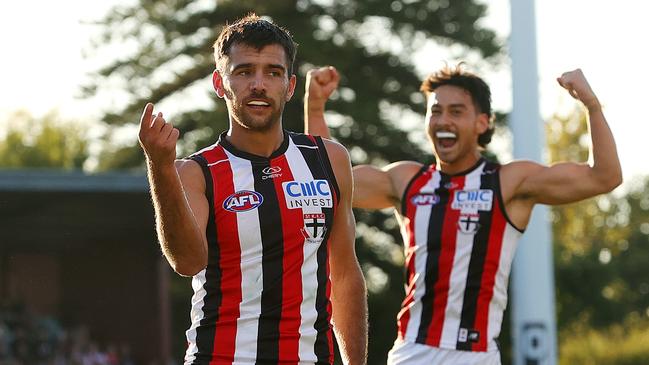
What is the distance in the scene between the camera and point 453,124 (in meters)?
7.59

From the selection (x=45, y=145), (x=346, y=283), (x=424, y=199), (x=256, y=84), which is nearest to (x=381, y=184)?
(x=424, y=199)

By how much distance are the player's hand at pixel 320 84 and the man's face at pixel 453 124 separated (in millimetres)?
762

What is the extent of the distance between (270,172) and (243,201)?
19 cm

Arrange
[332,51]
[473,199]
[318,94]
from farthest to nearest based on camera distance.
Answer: [332,51] → [473,199] → [318,94]

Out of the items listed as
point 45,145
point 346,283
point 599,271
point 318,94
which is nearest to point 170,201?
point 346,283

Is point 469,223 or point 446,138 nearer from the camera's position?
point 469,223

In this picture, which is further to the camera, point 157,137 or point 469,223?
point 469,223

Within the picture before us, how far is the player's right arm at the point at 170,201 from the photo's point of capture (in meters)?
4.34

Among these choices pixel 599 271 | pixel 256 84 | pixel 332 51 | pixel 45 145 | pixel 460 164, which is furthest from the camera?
pixel 45 145

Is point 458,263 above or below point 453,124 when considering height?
below

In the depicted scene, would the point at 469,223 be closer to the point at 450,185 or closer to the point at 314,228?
the point at 450,185

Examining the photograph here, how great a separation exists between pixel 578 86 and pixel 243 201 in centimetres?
248

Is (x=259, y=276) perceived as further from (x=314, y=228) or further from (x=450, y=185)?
(x=450, y=185)

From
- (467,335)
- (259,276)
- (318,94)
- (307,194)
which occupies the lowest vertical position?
(467,335)
